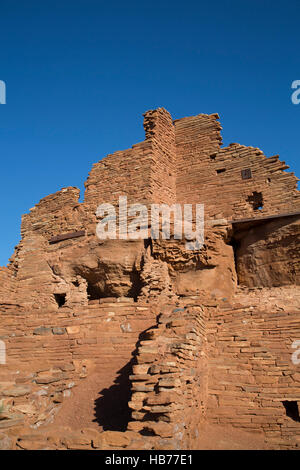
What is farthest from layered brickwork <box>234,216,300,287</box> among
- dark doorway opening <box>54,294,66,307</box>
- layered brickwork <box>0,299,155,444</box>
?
dark doorway opening <box>54,294,66,307</box>

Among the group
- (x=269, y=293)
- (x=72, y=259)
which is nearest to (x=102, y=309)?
(x=72, y=259)

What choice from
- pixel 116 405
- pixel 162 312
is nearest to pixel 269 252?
pixel 162 312

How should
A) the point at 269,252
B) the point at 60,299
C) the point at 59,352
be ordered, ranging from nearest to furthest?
the point at 59,352 → the point at 269,252 → the point at 60,299

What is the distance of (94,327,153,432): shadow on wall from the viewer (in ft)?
23.0

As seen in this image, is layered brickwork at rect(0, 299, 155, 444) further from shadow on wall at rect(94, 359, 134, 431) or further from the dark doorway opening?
the dark doorway opening

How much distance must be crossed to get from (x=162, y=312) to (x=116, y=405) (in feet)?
9.00

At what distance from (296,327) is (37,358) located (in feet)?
19.9

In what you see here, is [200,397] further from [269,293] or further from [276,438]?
[269,293]

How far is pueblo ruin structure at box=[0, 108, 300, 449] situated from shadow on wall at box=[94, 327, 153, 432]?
0.03 m

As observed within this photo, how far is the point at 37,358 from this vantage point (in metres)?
9.32

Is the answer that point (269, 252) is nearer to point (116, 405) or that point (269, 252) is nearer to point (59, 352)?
point (59, 352)

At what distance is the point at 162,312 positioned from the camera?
9.71 metres

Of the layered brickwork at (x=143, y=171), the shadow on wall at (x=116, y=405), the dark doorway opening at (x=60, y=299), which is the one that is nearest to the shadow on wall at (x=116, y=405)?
the shadow on wall at (x=116, y=405)

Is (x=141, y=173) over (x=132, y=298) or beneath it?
over
